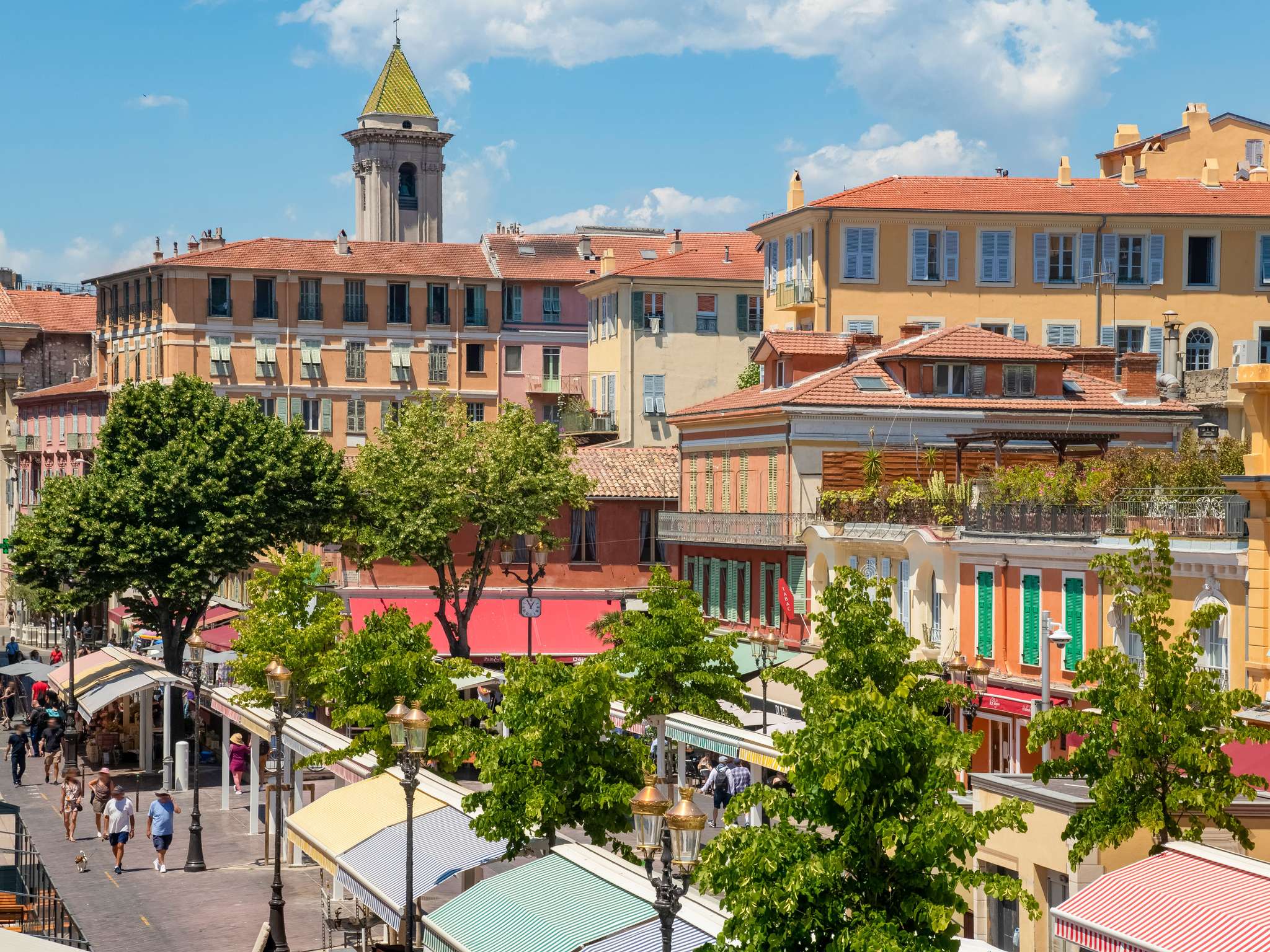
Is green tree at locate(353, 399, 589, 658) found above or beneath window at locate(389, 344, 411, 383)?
beneath

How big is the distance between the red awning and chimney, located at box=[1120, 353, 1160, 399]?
1732cm

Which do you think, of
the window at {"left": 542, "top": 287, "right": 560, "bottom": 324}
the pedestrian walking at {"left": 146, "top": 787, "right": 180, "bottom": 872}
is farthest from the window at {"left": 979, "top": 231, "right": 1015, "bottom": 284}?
the pedestrian walking at {"left": 146, "top": 787, "right": 180, "bottom": 872}

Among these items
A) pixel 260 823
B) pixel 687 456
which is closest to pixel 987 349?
pixel 687 456

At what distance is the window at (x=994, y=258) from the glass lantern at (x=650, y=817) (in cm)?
4570

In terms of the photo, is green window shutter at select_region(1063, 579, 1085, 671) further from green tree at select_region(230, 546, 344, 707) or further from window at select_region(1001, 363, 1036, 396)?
window at select_region(1001, 363, 1036, 396)

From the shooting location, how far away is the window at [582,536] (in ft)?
214

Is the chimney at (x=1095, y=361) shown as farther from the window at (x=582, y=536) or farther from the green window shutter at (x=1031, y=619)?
the green window shutter at (x=1031, y=619)

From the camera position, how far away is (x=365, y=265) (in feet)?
286

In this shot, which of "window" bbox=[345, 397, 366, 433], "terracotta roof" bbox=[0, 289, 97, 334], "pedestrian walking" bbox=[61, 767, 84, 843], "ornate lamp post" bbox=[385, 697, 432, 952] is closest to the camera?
"ornate lamp post" bbox=[385, 697, 432, 952]

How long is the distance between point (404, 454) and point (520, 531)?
156 inches

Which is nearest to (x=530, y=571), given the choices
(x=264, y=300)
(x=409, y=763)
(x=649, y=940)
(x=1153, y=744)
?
(x=409, y=763)

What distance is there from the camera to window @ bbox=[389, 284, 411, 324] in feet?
286

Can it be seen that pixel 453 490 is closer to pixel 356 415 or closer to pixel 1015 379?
pixel 1015 379

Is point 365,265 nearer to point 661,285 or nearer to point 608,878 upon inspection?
point 661,285
